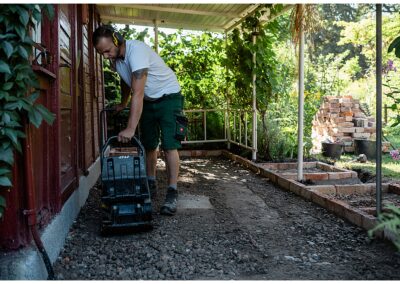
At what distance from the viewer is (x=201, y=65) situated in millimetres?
7449

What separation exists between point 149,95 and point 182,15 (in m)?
3.64

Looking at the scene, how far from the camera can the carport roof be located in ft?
19.3

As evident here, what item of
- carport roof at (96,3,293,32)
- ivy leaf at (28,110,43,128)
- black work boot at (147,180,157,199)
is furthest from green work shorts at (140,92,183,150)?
carport roof at (96,3,293,32)

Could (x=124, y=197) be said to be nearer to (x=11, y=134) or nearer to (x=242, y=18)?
(x=11, y=134)

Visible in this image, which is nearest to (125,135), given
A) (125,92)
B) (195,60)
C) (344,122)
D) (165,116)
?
(165,116)

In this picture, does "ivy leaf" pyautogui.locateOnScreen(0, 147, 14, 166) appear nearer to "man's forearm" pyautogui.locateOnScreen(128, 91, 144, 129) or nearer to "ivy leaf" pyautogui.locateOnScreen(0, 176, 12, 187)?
"ivy leaf" pyautogui.locateOnScreen(0, 176, 12, 187)

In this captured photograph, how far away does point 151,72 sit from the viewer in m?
3.33

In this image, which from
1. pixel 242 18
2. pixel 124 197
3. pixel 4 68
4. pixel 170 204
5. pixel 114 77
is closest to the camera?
pixel 4 68

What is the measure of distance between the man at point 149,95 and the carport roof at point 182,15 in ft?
8.59

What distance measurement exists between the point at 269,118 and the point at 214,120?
1.44 meters

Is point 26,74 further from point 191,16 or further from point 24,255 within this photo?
point 191,16

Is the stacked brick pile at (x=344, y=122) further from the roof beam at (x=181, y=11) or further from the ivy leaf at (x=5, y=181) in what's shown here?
the ivy leaf at (x=5, y=181)

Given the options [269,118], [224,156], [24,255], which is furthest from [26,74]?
[224,156]

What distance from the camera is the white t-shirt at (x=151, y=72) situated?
3.07 meters
